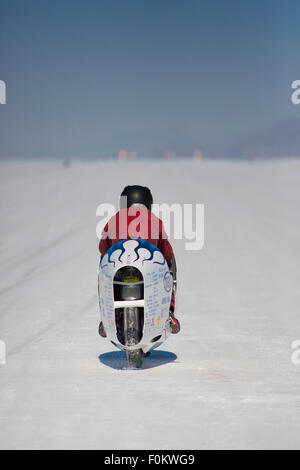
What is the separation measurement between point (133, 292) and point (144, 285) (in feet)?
0.34

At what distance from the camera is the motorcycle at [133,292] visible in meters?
7.52

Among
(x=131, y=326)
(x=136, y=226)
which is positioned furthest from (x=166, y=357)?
(x=136, y=226)

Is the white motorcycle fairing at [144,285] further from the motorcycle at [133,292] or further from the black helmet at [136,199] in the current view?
the black helmet at [136,199]

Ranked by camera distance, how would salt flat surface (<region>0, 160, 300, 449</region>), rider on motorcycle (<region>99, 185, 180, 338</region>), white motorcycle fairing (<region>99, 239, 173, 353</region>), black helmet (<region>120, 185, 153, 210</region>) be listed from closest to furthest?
salt flat surface (<region>0, 160, 300, 449</region>) < white motorcycle fairing (<region>99, 239, 173, 353</region>) < rider on motorcycle (<region>99, 185, 180, 338</region>) < black helmet (<region>120, 185, 153, 210</region>)

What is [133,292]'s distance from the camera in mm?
7523

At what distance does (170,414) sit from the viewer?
253 inches

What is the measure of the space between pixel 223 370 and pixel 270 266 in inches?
305

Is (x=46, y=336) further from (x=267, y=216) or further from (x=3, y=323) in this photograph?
(x=267, y=216)

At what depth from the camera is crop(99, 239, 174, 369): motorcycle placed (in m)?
7.52

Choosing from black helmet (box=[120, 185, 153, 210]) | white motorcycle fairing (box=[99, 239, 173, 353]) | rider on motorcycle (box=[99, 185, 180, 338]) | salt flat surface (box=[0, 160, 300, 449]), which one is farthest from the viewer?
black helmet (box=[120, 185, 153, 210])

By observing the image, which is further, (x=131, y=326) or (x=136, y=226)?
(x=136, y=226)

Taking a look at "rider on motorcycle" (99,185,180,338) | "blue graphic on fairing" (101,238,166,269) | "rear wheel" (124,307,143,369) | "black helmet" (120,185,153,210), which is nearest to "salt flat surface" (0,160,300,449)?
"rear wheel" (124,307,143,369)

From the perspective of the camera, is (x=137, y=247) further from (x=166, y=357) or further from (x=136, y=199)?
(x=166, y=357)

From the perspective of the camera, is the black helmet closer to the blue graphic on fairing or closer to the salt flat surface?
the blue graphic on fairing
